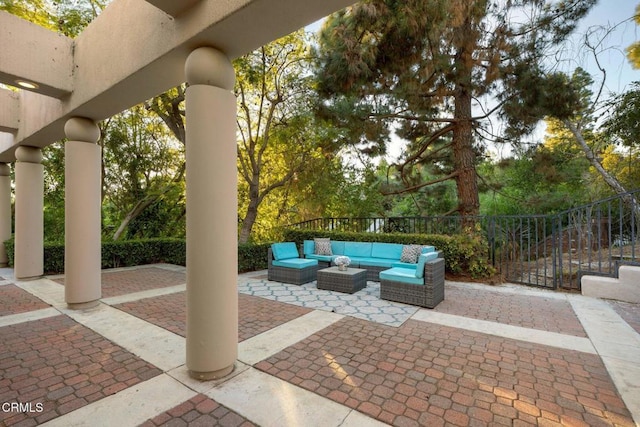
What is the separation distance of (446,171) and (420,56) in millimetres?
5475

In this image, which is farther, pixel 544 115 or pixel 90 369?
pixel 544 115

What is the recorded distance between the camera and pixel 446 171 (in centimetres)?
1059

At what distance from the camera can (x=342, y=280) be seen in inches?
224

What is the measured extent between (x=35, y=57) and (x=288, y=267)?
5.09 m

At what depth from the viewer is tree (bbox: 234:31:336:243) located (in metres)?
8.41

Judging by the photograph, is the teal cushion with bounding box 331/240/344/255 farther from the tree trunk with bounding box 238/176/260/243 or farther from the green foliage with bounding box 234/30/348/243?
the tree trunk with bounding box 238/176/260/243

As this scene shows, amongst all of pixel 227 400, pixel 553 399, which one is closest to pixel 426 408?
pixel 553 399

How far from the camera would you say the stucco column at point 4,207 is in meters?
8.09

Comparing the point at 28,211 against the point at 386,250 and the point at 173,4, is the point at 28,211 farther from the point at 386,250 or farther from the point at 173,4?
the point at 386,250

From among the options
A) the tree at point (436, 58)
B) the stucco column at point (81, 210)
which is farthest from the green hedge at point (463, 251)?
the stucco column at point (81, 210)

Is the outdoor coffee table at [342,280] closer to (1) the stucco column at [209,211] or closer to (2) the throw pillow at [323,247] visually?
(2) the throw pillow at [323,247]

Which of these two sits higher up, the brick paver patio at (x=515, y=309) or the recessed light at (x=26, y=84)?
the recessed light at (x=26, y=84)

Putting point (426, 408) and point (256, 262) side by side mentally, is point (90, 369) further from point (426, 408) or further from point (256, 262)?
point (256, 262)

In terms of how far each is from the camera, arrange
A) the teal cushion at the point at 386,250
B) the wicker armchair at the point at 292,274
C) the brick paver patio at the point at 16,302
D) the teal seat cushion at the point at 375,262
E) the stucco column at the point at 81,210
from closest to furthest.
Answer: the stucco column at the point at 81,210 → the brick paver patio at the point at 16,302 → the wicker armchair at the point at 292,274 → the teal seat cushion at the point at 375,262 → the teal cushion at the point at 386,250
